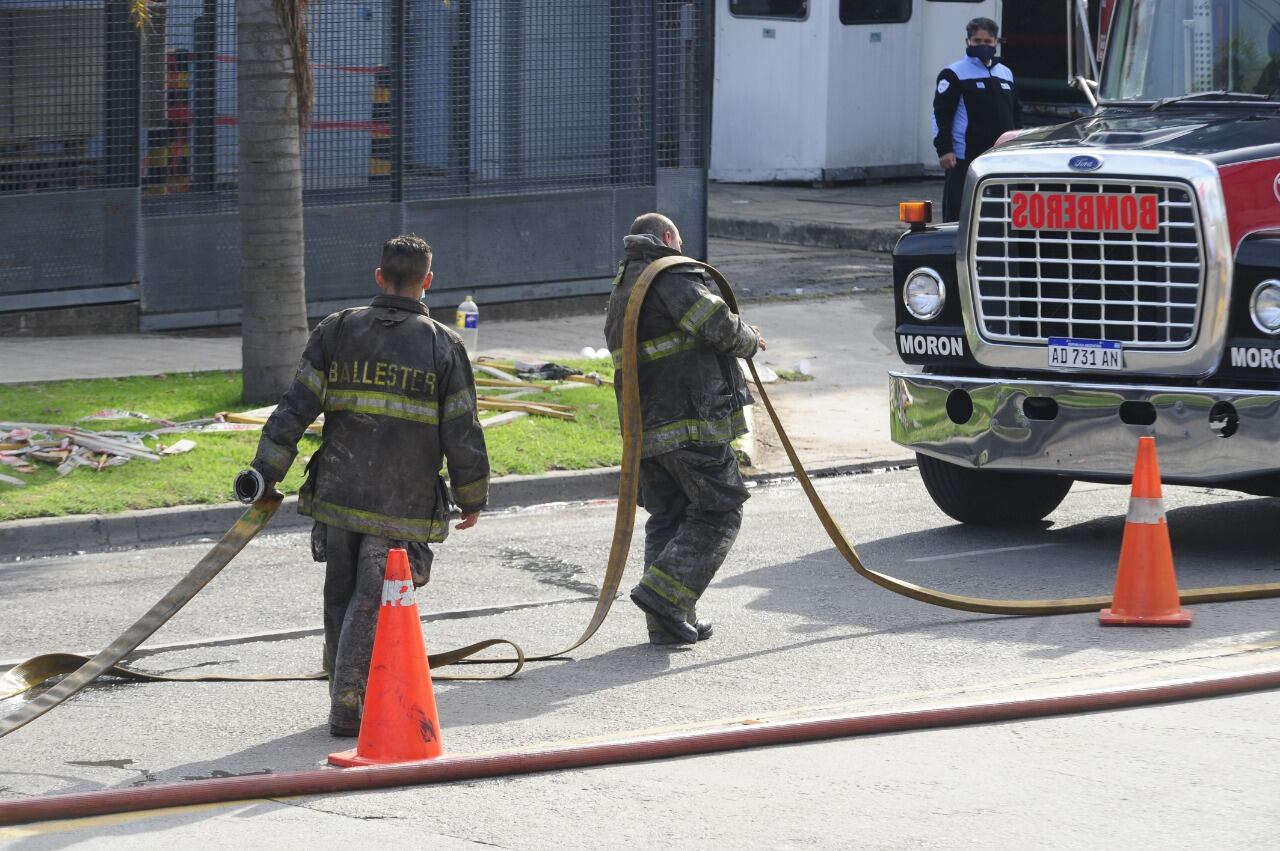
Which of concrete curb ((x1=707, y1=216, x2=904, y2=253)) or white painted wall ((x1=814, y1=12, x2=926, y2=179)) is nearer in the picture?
concrete curb ((x1=707, y1=216, x2=904, y2=253))

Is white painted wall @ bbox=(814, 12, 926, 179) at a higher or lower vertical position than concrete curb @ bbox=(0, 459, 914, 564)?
higher

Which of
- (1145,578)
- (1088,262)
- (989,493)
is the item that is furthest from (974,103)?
(1145,578)

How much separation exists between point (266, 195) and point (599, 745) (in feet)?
22.4

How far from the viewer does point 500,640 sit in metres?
7.32

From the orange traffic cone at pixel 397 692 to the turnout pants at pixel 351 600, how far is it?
382mm

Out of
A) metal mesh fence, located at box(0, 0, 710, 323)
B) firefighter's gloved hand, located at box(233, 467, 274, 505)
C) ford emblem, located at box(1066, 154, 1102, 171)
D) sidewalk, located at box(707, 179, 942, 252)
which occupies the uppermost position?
metal mesh fence, located at box(0, 0, 710, 323)

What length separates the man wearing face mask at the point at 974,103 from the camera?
16.0 metres

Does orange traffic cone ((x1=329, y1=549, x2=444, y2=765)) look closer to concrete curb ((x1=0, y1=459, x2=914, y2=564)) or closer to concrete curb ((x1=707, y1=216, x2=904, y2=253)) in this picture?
concrete curb ((x1=0, y1=459, x2=914, y2=564))

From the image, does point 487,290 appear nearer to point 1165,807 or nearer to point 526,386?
point 526,386

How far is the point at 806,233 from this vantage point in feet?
73.4

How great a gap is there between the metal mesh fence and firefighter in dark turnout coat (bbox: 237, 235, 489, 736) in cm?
856

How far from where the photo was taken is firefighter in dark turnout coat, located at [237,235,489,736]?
21.9 feet

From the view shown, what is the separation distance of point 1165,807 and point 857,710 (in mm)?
1318

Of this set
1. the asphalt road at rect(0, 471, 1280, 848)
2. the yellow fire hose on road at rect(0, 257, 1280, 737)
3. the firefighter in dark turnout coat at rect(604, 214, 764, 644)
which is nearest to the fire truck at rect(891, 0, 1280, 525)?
the asphalt road at rect(0, 471, 1280, 848)
